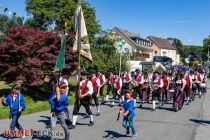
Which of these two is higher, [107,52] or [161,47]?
[161,47]

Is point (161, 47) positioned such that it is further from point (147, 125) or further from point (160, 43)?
point (147, 125)

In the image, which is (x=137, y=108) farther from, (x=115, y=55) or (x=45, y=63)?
(x=115, y=55)

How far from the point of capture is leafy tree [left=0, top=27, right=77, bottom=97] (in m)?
16.8

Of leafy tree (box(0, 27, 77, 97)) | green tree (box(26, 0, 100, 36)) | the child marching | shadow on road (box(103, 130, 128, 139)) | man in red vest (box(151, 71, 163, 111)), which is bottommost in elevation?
shadow on road (box(103, 130, 128, 139))

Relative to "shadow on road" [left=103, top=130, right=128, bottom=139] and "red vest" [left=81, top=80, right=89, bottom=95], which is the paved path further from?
"red vest" [left=81, top=80, right=89, bottom=95]

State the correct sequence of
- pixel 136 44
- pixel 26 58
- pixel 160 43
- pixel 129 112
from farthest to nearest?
pixel 160 43
pixel 136 44
pixel 26 58
pixel 129 112

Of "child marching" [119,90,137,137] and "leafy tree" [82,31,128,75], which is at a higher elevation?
"leafy tree" [82,31,128,75]

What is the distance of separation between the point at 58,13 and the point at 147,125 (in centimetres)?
2364

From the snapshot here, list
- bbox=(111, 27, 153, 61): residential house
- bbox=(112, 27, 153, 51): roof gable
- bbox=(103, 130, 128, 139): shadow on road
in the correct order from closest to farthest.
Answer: bbox=(103, 130, 128, 139): shadow on road → bbox=(111, 27, 153, 61): residential house → bbox=(112, 27, 153, 51): roof gable

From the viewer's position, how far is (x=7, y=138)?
28.8 feet

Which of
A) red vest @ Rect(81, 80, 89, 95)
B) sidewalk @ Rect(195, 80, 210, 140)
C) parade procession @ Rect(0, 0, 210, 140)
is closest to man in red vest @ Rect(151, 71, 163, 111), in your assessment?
parade procession @ Rect(0, 0, 210, 140)

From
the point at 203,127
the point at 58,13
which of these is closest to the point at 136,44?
Answer: the point at 58,13

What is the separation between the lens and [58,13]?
3306 cm

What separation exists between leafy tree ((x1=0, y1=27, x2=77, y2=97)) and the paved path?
3285 millimetres
